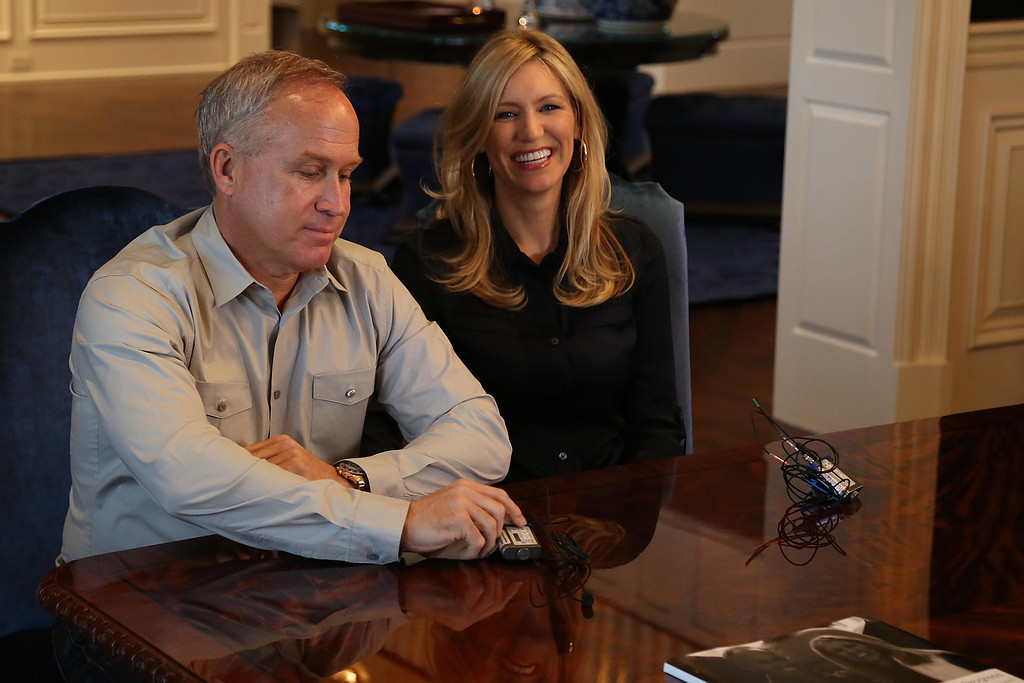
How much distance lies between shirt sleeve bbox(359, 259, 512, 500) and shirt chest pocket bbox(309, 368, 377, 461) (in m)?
0.05

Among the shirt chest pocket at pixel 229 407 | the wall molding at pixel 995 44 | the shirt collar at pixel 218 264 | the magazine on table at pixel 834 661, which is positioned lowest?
the magazine on table at pixel 834 661

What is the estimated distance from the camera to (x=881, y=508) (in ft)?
5.33

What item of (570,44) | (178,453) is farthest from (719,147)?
(178,453)

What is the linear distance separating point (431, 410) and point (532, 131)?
597 millimetres

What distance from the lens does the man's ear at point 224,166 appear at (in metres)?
1.72

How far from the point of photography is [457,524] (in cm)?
145

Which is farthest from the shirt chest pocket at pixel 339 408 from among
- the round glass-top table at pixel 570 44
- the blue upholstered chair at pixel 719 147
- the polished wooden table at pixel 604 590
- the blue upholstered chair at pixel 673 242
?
the blue upholstered chair at pixel 719 147

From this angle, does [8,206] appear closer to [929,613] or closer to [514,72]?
[514,72]

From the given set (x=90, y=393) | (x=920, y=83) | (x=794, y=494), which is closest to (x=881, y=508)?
(x=794, y=494)

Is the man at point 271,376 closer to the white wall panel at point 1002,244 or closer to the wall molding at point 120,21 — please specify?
the white wall panel at point 1002,244

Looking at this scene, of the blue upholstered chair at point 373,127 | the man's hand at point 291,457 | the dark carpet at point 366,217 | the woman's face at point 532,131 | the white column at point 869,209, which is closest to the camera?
the man's hand at point 291,457

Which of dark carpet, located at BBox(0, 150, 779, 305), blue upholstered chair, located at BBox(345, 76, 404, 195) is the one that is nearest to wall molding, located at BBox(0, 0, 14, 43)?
dark carpet, located at BBox(0, 150, 779, 305)

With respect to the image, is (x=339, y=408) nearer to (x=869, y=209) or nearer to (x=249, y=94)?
(x=249, y=94)

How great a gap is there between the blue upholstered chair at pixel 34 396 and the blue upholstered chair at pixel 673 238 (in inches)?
28.6
